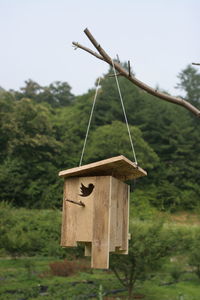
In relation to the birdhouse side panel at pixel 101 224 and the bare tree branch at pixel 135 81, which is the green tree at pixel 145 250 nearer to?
the birdhouse side panel at pixel 101 224

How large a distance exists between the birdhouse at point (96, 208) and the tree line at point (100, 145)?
23.1 meters

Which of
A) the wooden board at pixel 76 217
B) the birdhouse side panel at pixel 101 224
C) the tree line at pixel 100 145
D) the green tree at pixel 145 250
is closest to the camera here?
the birdhouse side panel at pixel 101 224

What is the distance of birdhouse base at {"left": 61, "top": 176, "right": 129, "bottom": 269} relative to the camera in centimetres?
316

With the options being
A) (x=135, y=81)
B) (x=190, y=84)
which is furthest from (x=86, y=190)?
(x=190, y=84)

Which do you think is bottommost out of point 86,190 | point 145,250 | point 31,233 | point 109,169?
point 145,250

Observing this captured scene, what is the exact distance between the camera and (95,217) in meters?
3.21

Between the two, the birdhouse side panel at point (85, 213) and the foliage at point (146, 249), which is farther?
the foliage at point (146, 249)

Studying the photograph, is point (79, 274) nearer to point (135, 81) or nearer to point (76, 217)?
point (76, 217)

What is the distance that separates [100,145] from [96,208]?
26623 mm

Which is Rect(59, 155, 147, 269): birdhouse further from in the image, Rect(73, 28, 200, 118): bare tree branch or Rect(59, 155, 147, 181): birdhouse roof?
Rect(73, 28, 200, 118): bare tree branch

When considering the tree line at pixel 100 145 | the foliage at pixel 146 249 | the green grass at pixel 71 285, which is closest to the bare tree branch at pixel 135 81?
the foliage at pixel 146 249

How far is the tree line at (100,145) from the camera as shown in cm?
2909

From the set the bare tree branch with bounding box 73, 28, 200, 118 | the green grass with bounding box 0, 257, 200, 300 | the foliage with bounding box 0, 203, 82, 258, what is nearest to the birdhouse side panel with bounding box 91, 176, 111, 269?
the bare tree branch with bounding box 73, 28, 200, 118

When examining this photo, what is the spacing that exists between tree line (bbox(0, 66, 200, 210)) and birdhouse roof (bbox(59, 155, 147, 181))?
75.4ft
